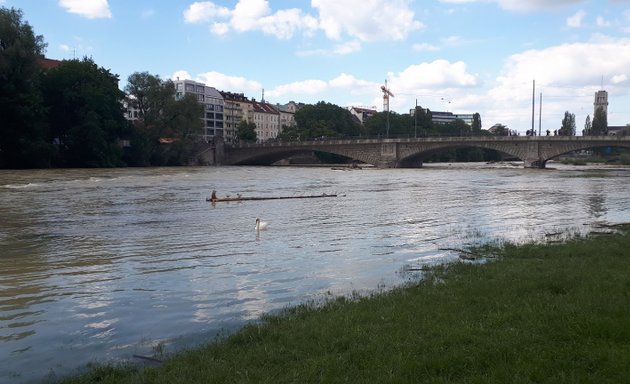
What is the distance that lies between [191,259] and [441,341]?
32.5 ft

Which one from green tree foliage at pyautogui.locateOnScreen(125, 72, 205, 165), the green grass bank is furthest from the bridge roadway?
the green grass bank

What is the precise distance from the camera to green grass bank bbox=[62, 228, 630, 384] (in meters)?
5.47

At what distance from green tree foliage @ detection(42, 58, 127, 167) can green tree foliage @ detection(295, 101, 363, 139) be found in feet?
240

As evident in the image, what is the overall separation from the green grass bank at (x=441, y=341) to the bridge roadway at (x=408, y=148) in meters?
81.4

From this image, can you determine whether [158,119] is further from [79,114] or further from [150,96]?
[79,114]

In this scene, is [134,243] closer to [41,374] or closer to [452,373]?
[41,374]

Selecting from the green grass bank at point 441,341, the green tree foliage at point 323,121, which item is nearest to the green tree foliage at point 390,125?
the green tree foliage at point 323,121

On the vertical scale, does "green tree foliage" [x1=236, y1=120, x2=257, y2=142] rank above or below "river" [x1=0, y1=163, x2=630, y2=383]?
above

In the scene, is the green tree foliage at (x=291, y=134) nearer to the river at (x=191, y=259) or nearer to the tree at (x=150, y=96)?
the tree at (x=150, y=96)

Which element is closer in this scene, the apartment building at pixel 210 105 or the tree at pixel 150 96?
the tree at pixel 150 96

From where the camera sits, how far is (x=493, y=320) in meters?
7.07

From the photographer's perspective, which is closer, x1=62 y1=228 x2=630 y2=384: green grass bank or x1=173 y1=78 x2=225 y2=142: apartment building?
x1=62 y1=228 x2=630 y2=384: green grass bank

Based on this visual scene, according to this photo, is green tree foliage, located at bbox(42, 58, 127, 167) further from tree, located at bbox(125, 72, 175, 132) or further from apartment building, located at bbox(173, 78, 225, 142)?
apartment building, located at bbox(173, 78, 225, 142)

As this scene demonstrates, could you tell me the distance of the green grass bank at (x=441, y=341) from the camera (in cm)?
547
